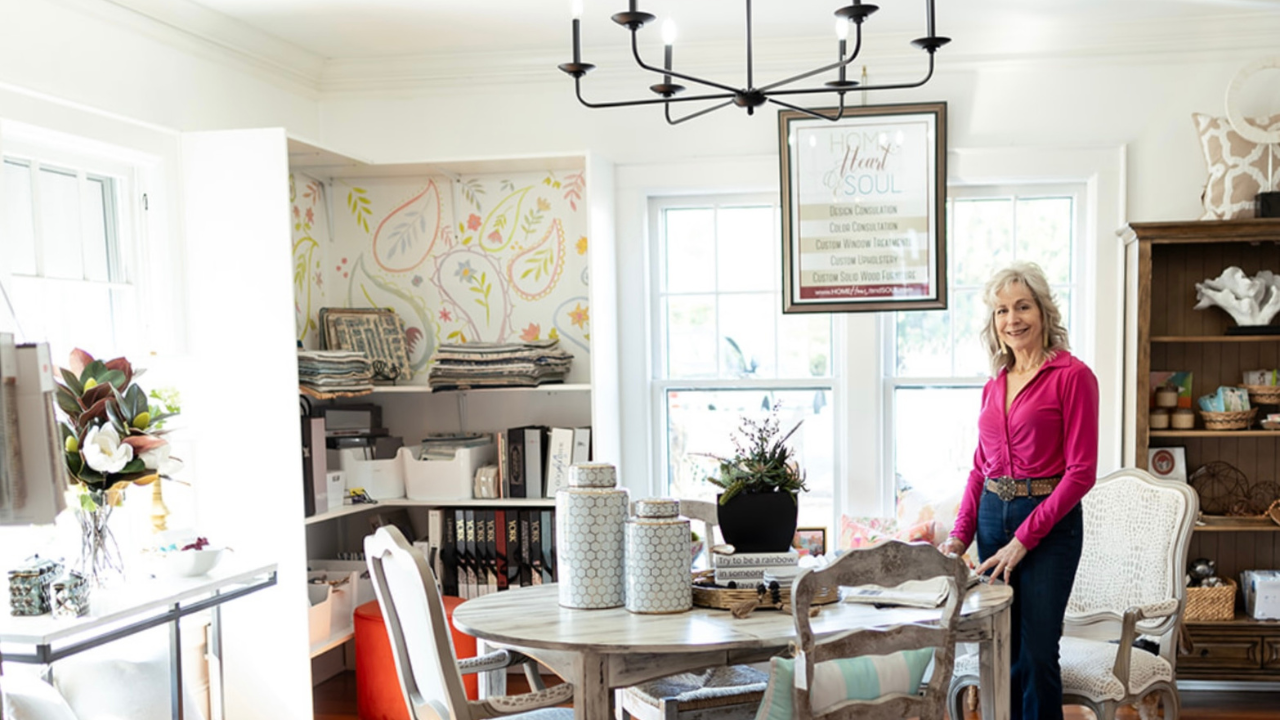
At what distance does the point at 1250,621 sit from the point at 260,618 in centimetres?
349

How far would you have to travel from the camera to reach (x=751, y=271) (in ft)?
14.1

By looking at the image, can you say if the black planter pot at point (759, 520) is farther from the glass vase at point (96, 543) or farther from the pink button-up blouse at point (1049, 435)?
the glass vase at point (96, 543)

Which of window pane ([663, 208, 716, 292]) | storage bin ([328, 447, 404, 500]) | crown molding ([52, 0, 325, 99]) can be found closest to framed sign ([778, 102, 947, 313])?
window pane ([663, 208, 716, 292])

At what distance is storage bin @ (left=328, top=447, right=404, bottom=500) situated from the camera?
3.92 metres

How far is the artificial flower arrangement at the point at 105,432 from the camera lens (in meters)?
2.67

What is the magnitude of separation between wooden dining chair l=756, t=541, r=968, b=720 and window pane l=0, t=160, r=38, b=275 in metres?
2.36

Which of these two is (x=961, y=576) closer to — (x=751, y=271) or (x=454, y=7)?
(x=751, y=271)

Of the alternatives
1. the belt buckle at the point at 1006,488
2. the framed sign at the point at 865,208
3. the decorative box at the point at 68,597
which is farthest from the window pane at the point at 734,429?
the decorative box at the point at 68,597

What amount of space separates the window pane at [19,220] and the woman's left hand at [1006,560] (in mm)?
2757

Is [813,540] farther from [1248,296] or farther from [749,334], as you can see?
[1248,296]

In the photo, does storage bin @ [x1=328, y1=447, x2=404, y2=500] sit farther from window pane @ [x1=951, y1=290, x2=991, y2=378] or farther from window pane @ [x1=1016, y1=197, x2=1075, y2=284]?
window pane @ [x1=1016, y1=197, x2=1075, y2=284]

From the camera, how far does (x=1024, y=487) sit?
2652mm

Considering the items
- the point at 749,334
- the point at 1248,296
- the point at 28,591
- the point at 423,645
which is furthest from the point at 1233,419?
the point at 28,591

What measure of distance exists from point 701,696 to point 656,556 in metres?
0.55
